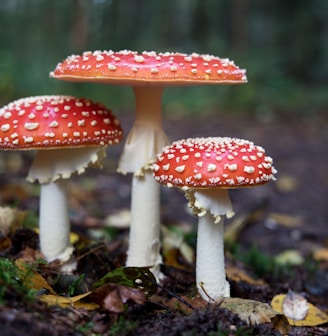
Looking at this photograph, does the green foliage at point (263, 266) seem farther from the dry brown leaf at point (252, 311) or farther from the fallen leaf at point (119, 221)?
the dry brown leaf at point (252, 311)

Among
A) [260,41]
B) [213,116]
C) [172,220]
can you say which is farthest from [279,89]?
[172,220]

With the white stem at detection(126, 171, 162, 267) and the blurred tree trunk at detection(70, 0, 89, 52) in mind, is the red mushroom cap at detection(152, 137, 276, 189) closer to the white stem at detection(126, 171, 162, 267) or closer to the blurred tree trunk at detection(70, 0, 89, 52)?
the white stem at detection(126, 171, 162, 267)

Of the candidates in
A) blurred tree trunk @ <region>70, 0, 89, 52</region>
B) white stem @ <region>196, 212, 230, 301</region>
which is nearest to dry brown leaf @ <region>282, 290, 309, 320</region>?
white stem @ <region>196, 212, 230, 301</region>

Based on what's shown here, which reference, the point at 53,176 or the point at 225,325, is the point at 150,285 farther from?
the point at 53,176

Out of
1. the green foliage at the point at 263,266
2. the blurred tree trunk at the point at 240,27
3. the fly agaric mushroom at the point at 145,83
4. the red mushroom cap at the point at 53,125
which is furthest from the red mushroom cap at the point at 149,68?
the blurred tree trunk at the point at 240,27

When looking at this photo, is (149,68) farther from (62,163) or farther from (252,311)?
(252,311)

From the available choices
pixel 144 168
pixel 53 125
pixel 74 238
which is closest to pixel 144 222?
pixel 144 168
